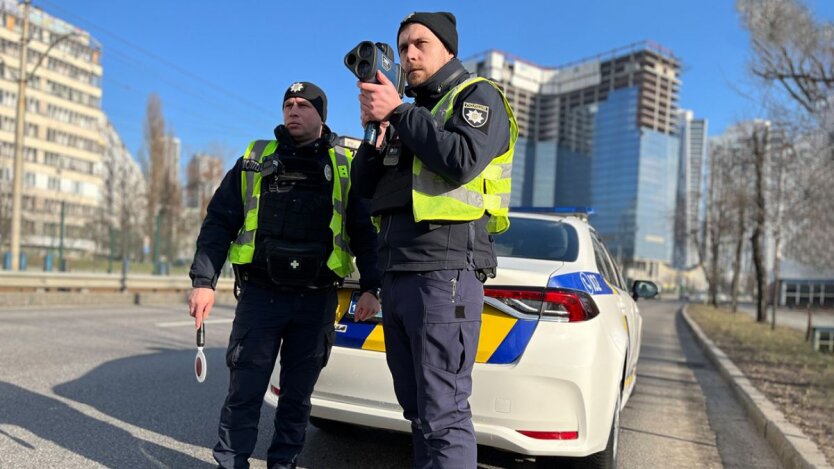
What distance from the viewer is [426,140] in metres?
1.89

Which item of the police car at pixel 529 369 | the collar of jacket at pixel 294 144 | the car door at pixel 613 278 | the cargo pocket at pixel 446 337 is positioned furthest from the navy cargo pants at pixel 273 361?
the car door at pixel 613 278

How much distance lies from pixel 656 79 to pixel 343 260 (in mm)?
148674

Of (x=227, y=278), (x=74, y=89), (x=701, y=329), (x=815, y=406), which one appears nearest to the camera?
(x=815, y=406)

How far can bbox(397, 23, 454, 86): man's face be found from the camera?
7.01 ft

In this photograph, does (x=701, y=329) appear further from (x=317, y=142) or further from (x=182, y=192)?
(x=182, y=192)

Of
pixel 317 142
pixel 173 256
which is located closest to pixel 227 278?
pixel 173 256

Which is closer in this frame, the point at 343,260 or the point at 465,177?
the point at 465,177

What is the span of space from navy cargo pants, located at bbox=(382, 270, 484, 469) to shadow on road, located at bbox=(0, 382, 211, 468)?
190 centimetres

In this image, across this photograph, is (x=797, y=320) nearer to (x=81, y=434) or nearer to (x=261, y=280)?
(x=81, y=434)

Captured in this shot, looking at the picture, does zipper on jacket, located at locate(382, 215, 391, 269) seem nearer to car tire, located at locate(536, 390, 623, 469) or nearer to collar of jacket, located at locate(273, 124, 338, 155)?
collar of jacket, located at locate(273, 124, 338, 155)

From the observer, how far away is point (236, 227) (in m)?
2.94

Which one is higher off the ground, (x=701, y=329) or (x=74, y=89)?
(x=74, y=89)

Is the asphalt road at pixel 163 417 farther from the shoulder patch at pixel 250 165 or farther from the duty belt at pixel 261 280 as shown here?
the shoulder patch at pixel 250 165

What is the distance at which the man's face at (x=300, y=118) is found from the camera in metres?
2.90
